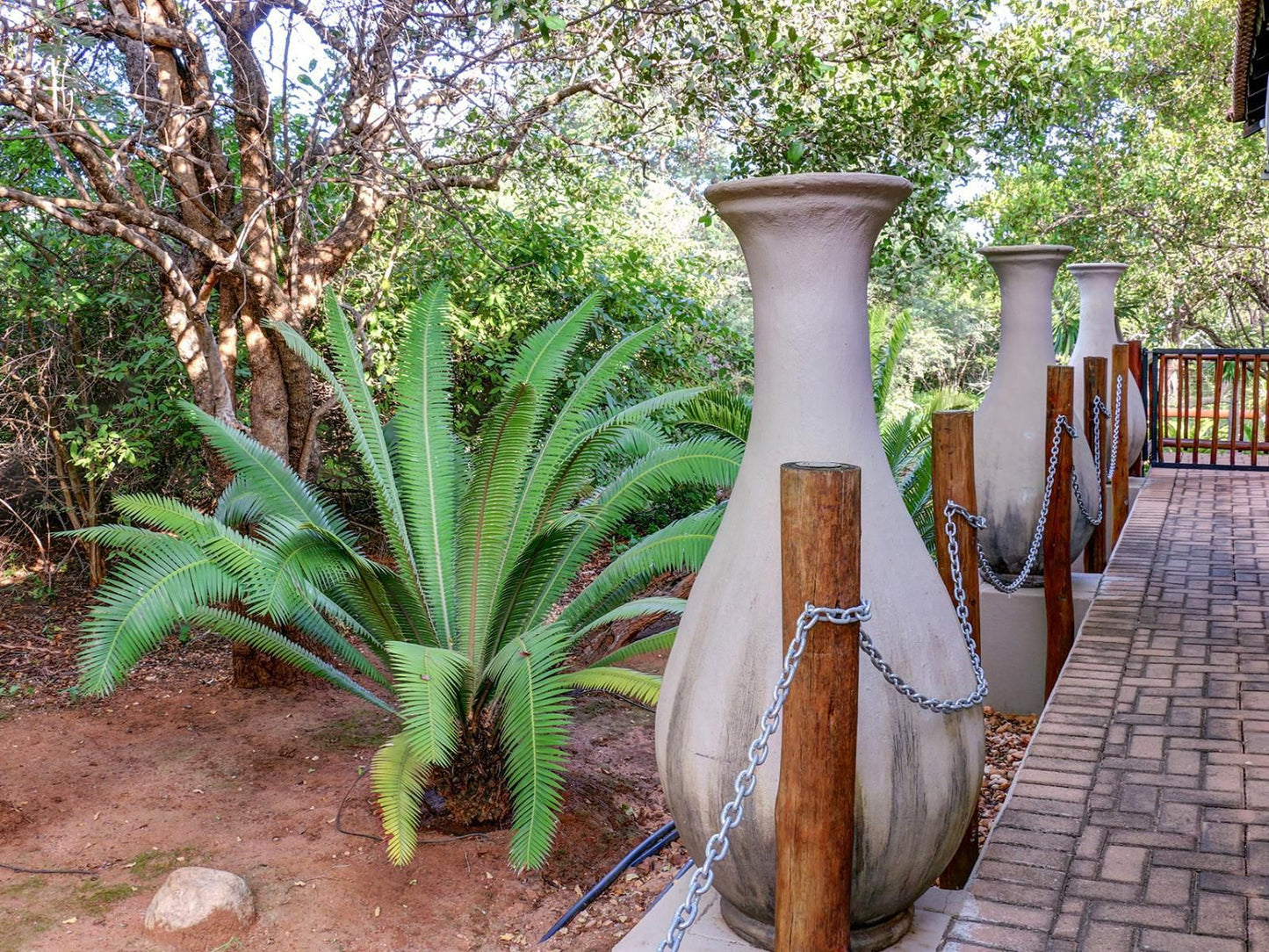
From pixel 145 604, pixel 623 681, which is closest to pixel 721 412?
pixel 623 681

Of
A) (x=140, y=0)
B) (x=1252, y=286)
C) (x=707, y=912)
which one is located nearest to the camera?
(x=707, y=912)

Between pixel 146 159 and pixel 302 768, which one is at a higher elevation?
pixel 146 159

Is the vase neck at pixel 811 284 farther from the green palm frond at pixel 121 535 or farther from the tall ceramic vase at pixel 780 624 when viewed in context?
the green palm frond at pixel 121 535

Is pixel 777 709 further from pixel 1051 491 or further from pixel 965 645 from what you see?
pixel 1051 491

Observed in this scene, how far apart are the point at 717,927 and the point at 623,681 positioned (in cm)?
208

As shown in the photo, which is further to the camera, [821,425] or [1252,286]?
[1252,286]

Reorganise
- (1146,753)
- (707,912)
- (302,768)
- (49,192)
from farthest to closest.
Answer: (49,192), (302,768), (1146,753), (707,912)

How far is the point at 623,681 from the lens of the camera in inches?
189

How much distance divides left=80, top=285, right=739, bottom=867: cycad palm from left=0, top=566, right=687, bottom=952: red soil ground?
1.25 ft

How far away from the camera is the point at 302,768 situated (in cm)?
576

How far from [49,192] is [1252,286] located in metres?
15.1

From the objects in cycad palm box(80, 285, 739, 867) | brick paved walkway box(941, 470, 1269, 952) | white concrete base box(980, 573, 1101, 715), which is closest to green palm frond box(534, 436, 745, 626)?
cycad palm box(80, 285, 739, 867)

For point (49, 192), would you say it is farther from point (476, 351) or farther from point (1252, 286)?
point (1252, 286)

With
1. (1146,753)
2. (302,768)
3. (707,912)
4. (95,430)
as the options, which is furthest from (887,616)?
(95,430)
